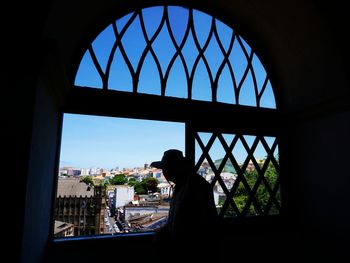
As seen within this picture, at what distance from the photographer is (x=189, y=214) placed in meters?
1.36

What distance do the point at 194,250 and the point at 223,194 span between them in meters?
1.40

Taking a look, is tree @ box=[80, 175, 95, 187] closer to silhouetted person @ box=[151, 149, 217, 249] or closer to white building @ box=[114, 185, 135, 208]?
white building @ box=[114, 185, 135, 208]

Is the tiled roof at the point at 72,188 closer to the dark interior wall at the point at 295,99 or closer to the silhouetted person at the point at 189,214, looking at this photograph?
the dark interior wall at the point at 295,99

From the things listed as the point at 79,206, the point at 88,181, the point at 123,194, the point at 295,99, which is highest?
the point at 295,99

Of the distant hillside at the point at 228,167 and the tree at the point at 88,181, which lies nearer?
the tree at the point at 88,181

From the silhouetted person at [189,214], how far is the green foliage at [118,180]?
97 centimetres

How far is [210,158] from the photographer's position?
2.63 metres

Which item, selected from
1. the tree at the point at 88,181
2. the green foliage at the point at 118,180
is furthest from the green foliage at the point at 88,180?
the green foliage at the point at 118,180

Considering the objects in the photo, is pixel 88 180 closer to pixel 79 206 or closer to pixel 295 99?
pixel 79 206

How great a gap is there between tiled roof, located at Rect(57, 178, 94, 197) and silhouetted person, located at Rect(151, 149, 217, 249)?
1.19m

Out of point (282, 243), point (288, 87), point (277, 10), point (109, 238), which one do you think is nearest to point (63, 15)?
point (109, 238)

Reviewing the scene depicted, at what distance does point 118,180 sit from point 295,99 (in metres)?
2.14

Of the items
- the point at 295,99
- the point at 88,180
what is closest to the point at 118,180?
the point at 88,180

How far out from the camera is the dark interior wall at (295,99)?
64.9 inches
